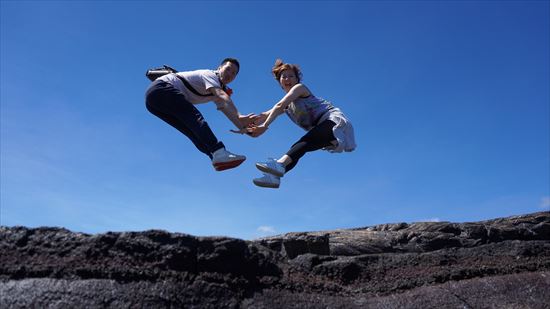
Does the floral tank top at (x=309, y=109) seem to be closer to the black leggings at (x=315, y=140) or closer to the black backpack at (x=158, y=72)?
the black leggings at (x=315, y=140)

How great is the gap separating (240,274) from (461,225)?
3829 mm

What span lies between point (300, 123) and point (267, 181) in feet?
4.38

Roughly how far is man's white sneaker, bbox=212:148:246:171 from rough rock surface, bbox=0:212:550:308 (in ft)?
4.08

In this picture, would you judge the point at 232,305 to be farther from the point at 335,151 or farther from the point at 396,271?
the point at 335,151

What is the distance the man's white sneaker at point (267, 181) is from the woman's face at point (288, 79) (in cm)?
153

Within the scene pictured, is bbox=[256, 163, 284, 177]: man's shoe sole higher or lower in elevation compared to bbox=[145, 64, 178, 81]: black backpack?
lower

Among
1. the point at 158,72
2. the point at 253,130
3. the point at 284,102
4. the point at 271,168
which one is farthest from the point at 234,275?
the point at 158,72

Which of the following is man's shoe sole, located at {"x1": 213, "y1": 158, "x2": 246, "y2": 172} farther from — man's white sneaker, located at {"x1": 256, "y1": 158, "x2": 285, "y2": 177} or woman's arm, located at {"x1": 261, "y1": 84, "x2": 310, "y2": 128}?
woman's arm, located at {"x1": 261, "y1": 84, "x2": 310, "y2": 128}

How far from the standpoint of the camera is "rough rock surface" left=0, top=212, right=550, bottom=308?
431 cm

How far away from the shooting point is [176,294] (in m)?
4.35

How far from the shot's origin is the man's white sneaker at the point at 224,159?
6.07 metres

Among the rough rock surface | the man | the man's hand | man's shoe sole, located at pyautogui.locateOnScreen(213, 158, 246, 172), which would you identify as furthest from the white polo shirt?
the rough rock surface

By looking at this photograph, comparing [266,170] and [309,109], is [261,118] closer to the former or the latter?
[309,109]

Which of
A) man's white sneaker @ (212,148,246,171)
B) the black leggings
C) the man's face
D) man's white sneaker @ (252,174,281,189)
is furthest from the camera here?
the man's face
